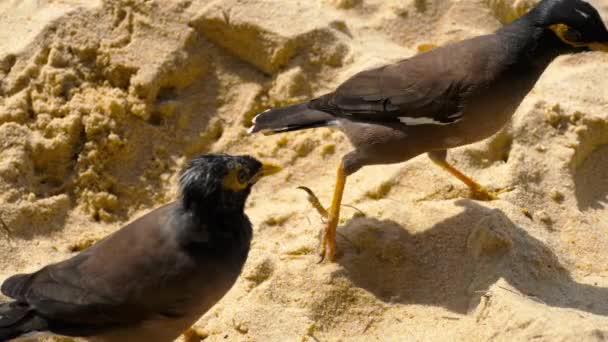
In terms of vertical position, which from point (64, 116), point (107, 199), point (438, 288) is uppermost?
point (64, 116)

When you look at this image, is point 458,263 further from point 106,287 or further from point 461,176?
point 106,287

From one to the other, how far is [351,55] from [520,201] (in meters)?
1.50

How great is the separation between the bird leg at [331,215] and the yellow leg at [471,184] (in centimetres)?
65

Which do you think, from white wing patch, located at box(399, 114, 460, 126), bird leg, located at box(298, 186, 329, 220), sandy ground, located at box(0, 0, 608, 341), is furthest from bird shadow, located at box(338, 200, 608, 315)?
white wing patch, located at box(399, 114, 460, 126)

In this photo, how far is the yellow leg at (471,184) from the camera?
15.9ft

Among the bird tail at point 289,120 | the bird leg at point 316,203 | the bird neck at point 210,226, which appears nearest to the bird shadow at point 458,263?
the bird leg at point 316,203

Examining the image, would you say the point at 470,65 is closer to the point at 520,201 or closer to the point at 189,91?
the point at 520,201

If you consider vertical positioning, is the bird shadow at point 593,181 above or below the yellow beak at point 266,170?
below

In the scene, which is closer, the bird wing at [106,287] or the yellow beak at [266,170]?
the bird wing at [106,287]

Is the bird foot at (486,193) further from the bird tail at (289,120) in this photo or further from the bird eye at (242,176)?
the bird eye at (242,176)

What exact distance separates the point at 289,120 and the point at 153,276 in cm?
143

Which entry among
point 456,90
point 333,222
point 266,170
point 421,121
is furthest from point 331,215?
point 456,90

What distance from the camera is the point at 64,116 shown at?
508 centimetres

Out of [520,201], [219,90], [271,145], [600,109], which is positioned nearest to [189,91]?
[219,90]
